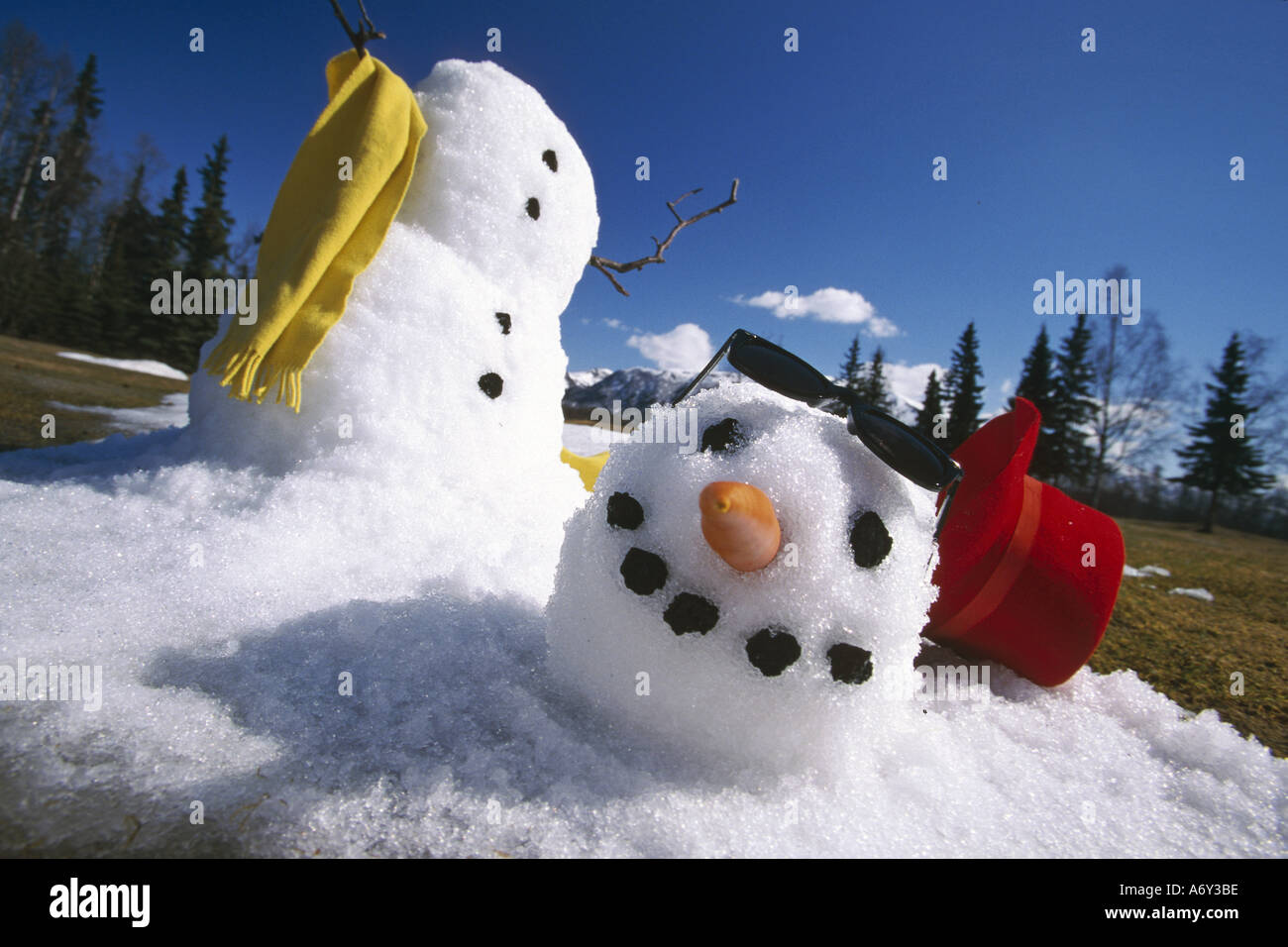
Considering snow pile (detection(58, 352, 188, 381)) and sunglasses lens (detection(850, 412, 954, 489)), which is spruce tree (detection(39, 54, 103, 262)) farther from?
sunglasses lens (detection(850, 412, 954, 489))

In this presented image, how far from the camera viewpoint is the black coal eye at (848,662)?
3.44 ft

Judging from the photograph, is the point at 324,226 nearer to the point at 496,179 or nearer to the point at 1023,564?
the point at 496,179

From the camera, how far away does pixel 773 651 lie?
104 centimetres

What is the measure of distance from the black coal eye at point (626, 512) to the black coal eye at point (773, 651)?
0.32 m

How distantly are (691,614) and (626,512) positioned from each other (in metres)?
0.23

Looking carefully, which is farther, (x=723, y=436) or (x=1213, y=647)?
(x=1213, y=647)

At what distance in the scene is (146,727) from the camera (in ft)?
3.46

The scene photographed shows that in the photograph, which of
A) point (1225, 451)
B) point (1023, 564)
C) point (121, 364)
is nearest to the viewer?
point (1023, 564)

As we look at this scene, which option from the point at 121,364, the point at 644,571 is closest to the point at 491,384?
the point at 644,571

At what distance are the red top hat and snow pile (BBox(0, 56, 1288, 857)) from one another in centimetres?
26
